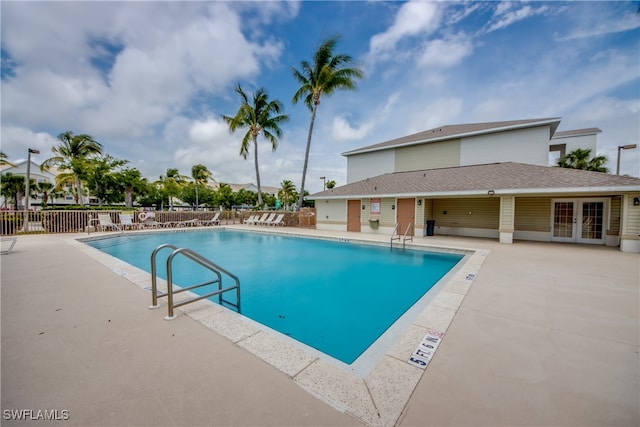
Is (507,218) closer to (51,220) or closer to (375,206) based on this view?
(375,206)

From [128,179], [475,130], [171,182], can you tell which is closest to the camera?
[475,130]

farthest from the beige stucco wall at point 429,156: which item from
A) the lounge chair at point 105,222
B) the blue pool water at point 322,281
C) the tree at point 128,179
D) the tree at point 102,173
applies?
the tree at point 102,173

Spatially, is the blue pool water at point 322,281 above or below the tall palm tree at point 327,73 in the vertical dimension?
below

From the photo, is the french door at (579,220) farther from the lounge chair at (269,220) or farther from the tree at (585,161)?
the lounge chair at (269,220)

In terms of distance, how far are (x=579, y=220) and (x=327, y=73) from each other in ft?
52.2

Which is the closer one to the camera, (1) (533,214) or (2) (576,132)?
(1) (533,214)

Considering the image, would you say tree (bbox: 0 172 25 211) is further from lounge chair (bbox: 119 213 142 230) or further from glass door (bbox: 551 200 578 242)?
glass door (bbox: 551 200 578 242)

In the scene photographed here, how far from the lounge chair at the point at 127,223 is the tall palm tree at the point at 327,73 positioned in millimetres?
13930

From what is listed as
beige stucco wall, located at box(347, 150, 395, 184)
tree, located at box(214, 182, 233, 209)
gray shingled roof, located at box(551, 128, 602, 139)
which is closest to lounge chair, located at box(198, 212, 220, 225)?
beige stucco wall, located at box(347, 150, 395, 184)

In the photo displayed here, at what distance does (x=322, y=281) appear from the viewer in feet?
20.4

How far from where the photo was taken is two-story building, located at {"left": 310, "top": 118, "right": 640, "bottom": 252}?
9.42 meters

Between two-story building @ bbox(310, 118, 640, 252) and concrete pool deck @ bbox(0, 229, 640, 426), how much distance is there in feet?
23.7

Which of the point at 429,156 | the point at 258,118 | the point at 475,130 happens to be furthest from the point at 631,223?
the point at 258,118

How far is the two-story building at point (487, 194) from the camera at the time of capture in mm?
9422
